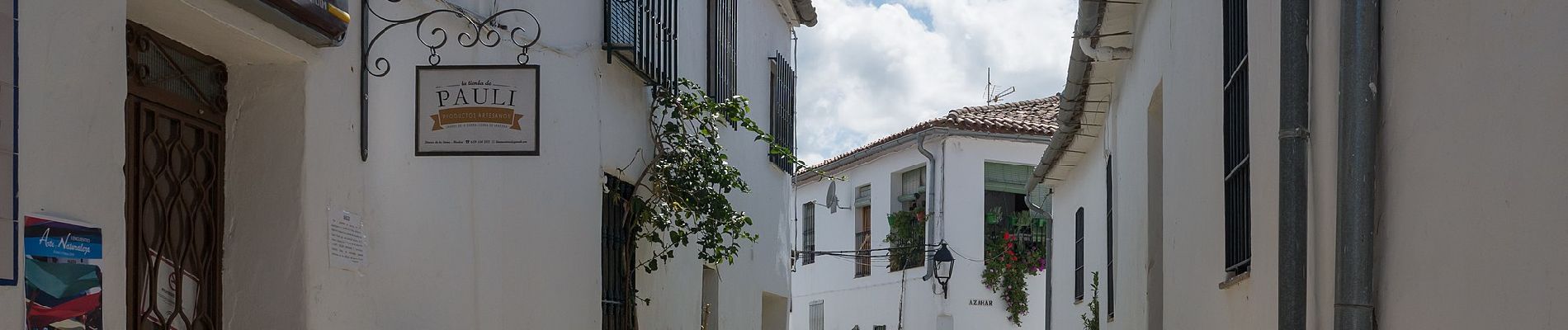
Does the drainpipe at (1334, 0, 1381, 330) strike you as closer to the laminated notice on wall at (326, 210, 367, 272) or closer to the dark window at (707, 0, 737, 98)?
the laminated notice on wall at (326, 210, 367, 272)

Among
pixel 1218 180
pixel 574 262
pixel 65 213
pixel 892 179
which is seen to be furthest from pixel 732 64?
pixel 892 179

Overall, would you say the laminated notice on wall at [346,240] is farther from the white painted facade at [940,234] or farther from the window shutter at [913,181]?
the window shutter at [913,181]

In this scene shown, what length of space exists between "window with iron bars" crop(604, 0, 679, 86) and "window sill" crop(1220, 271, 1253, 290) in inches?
146

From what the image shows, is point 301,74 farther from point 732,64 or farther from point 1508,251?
point 732,64

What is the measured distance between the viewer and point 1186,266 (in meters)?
6.86

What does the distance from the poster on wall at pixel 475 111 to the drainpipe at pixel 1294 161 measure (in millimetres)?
2452

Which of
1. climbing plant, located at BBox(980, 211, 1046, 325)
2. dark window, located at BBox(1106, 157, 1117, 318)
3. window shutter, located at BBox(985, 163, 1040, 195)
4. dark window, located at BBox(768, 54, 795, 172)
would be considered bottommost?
climbing plant, located at BBox(980, 211, 1046, 325)

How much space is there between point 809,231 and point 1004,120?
6.05 m

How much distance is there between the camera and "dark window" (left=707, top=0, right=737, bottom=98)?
11250 millimetres

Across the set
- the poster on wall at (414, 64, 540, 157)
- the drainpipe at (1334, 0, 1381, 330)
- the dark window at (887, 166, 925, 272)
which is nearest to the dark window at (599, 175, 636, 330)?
the poster on wall at (414, 64, 540, 157)

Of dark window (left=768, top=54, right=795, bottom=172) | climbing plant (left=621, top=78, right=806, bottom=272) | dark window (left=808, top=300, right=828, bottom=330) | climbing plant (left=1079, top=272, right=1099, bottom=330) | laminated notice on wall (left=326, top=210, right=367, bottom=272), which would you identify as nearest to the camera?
laminated notice on wall (left=326, top=210, right=367, bottom=272)

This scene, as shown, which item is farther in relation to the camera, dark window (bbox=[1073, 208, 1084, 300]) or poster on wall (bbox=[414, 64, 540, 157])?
dark window (bbox=[1073, 208, 1084, 300])

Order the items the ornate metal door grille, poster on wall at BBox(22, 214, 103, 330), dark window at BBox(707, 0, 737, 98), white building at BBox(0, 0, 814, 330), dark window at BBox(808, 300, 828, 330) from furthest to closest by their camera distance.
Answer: dark window at BBox(808, 300, 828, 330) < dark window at BBox(707, 0, 737, 98) < the ornate metal door grille < white building at BBox(0, 0, 814, 330) < poster on wall at BBox(22, 214, 103, 330)

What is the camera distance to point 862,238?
→ 26.7 m
